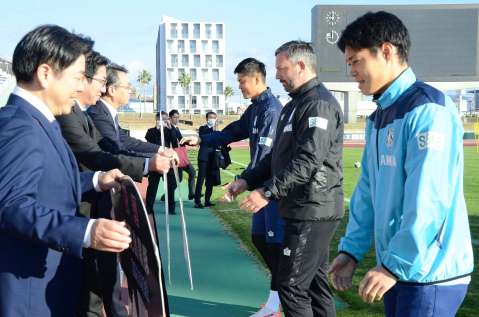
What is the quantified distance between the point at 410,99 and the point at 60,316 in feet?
5.57

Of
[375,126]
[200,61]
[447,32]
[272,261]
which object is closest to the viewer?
[375,126]

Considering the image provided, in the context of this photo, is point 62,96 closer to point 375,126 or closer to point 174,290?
point 375,126

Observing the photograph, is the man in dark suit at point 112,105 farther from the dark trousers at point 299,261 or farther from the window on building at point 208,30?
the window on building at point 208,30

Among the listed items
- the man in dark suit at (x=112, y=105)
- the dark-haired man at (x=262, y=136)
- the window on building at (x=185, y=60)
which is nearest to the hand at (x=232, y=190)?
the dark-haired man at (x=262, y=136)

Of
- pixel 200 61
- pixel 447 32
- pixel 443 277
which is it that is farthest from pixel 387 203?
pixel 200 61

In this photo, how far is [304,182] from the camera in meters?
3.60

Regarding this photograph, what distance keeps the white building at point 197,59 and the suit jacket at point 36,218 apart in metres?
111

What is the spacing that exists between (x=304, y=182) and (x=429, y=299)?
1.49 meters

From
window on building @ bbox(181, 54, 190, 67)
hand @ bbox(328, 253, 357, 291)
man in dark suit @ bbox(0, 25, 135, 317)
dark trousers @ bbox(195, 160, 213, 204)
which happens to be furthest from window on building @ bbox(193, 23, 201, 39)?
man in dark suit @ bbox(0, 25, 135, 317)

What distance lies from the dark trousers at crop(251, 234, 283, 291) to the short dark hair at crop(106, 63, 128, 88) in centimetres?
203

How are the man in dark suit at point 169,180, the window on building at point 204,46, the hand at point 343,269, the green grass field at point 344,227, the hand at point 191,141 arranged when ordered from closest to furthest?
1. the hand at point 343,269
2. the green grass field at point 344,227
3. the hand at point 191,141
4. the man in dark suit at point 169,180
5. the window on building at point 204,46

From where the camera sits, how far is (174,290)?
5.71 meters

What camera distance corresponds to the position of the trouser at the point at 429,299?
220cm

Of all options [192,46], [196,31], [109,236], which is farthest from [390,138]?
[196,31]
